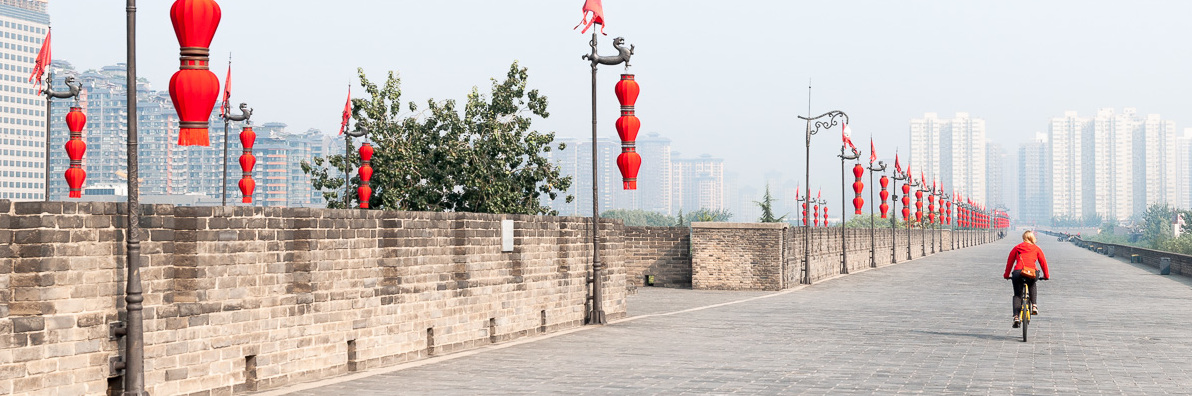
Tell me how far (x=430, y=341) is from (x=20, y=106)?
18826cm

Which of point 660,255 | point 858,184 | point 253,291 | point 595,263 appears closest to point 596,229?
point 595,263

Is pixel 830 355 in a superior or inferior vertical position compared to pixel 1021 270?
inferior

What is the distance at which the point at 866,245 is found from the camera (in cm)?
5659

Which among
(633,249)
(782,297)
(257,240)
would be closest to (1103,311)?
(782,297)

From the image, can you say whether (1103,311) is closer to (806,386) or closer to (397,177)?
(806,386)

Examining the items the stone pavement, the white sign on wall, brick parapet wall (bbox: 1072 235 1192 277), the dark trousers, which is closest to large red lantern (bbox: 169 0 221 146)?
the stone pavement

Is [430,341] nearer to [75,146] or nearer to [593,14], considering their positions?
[593,14]

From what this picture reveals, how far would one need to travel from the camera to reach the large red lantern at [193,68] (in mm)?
11727

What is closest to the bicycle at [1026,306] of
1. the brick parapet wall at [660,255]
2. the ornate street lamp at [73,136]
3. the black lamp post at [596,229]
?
the black lamp post at [596,229]

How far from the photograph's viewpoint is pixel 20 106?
604 ft

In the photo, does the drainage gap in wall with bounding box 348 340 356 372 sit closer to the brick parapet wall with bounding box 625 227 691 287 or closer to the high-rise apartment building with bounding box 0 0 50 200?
the brick parapet wall with bounding box 625 227 691 287

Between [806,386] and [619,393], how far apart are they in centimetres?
208

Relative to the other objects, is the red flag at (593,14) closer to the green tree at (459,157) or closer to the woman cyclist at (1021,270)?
the woman cyclist at (1021,270)

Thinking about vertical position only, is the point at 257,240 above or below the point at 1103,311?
above
